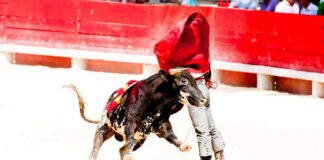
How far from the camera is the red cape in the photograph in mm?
7680

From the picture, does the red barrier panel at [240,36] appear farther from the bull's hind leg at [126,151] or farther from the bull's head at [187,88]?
the bull's head at [187,88]

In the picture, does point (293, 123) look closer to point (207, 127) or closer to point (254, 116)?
point (254, 116)

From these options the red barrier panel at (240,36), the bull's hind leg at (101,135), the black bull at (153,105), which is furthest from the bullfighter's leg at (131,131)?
the red barrier panel at (240,36)

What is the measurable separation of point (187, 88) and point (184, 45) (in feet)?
1.08

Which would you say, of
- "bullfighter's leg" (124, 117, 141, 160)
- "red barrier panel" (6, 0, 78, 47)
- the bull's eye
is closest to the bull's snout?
the bull's eye

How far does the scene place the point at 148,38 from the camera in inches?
633

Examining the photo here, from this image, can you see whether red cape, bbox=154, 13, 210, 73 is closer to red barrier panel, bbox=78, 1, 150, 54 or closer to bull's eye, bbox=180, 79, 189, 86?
bull's eye, bbox=180, 79, 189, 86

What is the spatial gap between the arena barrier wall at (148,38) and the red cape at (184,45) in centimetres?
634

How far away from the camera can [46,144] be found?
10.1m

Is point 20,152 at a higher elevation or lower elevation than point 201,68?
lower

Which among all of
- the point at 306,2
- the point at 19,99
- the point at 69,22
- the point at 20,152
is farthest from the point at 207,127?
the point at 69,22

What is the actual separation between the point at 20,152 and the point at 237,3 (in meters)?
6.40

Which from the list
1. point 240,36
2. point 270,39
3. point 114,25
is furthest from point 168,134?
point 114,25

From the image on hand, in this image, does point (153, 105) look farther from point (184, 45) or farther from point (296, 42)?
point (296, 42)
